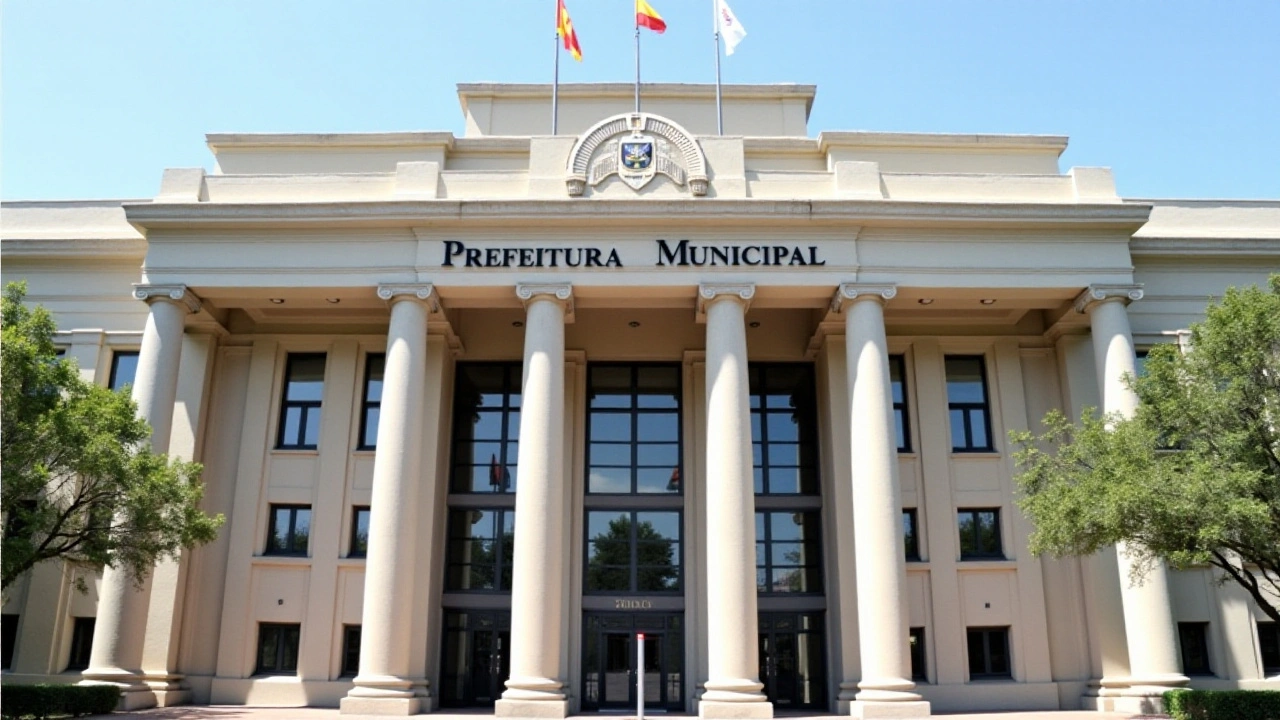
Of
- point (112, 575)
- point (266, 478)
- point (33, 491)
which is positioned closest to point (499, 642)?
point (266, 478)

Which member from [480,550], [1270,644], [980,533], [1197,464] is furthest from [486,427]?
[1270,644]

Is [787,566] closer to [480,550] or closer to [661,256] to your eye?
[480,550]

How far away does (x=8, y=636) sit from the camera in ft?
84.1

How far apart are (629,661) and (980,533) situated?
10555 millimetres

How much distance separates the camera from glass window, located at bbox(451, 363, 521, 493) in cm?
2830

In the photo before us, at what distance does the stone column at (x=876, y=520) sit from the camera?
21.5m

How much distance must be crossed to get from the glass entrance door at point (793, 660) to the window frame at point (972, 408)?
6.63 metres

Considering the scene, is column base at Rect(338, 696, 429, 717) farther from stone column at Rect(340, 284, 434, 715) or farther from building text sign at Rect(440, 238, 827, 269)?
building text sign at Rect(440, 238, 827, 269)

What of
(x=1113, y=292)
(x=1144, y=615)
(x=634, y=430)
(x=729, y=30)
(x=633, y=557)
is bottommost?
(x=1144, y=615)

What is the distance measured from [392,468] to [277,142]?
1237 centimetres

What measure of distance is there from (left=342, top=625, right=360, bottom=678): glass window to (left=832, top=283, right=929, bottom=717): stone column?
43.2 ft

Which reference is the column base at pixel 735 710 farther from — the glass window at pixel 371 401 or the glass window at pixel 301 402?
the glass window at pixel 301 402

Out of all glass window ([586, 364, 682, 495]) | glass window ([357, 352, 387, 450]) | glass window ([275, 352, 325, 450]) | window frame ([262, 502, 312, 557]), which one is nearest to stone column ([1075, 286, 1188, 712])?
glass window ([586, 364, 682, 495])

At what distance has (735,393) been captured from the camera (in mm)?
23594
